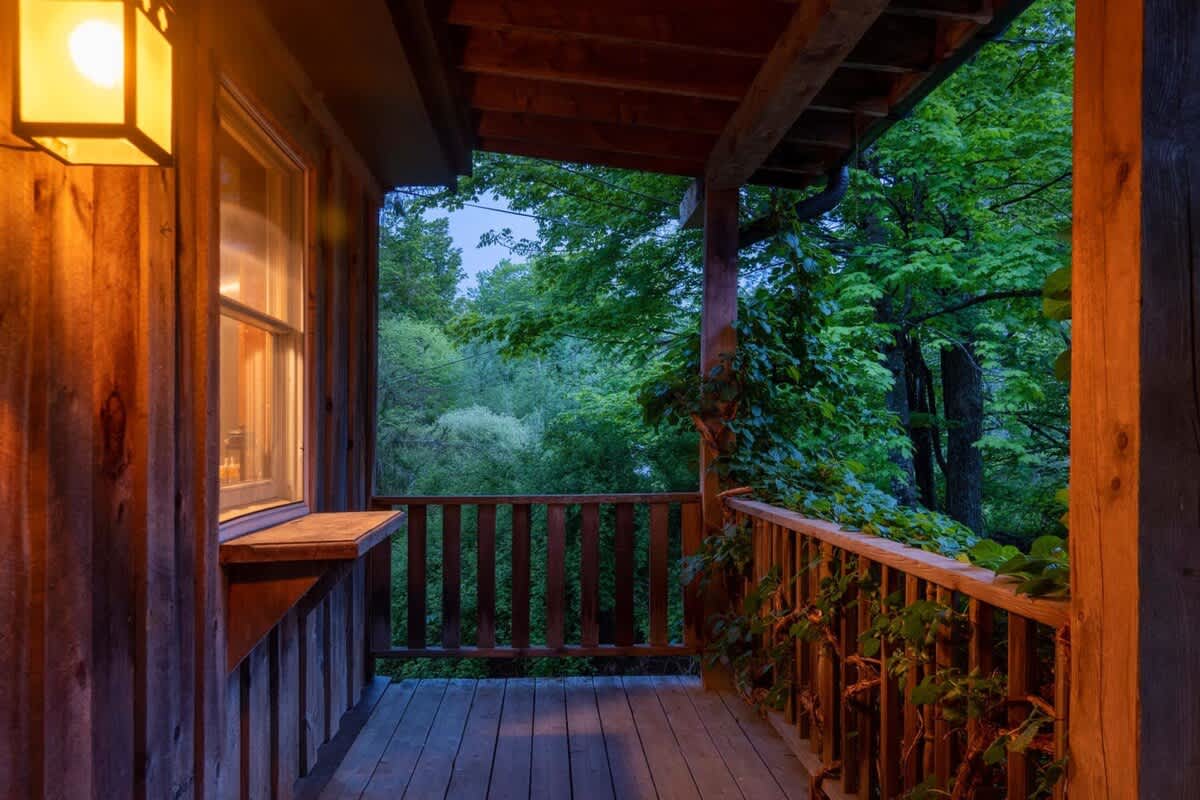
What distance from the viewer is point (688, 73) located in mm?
2727

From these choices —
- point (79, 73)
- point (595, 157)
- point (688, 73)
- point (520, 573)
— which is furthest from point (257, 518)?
point (595, 157)

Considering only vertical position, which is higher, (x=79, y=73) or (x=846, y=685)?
(x=79, y=73)

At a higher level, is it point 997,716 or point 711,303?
point 711,303

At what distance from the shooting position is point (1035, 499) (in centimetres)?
814

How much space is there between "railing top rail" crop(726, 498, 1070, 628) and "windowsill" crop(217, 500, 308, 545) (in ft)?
5.09

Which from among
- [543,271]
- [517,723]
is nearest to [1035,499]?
[543,271]

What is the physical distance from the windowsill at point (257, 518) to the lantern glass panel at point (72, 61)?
3.22 feet

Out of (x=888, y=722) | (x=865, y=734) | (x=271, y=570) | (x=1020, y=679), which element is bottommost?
(x=865, y=734)

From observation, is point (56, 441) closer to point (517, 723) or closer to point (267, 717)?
point (267, 717)

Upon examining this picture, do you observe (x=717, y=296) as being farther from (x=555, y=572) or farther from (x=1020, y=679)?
(x=1020, y=679)

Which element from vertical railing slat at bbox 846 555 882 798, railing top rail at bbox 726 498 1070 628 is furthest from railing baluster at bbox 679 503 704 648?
vertical railing slat at bbox 846 555 882 798

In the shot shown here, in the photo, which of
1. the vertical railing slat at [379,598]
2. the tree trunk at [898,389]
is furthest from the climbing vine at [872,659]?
the tree trunk at [898,389]

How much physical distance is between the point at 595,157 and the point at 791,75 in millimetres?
1380

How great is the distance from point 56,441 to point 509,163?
725 cm
